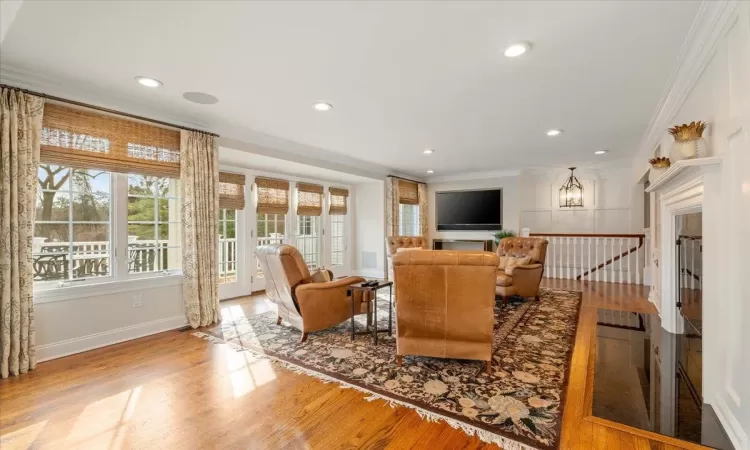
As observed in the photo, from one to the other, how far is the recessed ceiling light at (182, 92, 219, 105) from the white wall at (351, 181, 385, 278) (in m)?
4.41

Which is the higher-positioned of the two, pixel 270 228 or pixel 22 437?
pixel 270 228

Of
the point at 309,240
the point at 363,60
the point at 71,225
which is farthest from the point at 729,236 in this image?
the point at 309,240

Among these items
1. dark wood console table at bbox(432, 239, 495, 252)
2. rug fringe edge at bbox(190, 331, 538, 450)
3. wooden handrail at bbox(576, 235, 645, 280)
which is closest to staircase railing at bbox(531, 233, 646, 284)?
wooden handrail at bbox(576, 235, 645, 280)

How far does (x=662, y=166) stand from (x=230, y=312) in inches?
206

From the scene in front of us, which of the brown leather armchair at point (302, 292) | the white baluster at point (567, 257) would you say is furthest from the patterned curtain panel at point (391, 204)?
the brown leather armchair at point (302, 292)

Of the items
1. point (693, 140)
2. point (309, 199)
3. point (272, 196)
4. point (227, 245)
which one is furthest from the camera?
point (309, 199)

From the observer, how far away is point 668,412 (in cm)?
209

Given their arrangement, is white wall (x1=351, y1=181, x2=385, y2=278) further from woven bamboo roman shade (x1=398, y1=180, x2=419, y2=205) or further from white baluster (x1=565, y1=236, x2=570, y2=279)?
white baluster (x1=565, y1=236, x2=570, y2=279)

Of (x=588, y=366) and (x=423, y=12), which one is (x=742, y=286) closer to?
(x=588, y=366)

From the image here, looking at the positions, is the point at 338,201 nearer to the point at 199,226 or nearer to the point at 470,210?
the point at 470,210

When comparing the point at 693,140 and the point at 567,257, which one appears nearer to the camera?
the point at 693,140

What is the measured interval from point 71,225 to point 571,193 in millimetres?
8258

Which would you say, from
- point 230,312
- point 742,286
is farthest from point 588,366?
point 230,312

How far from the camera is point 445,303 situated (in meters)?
2.58
